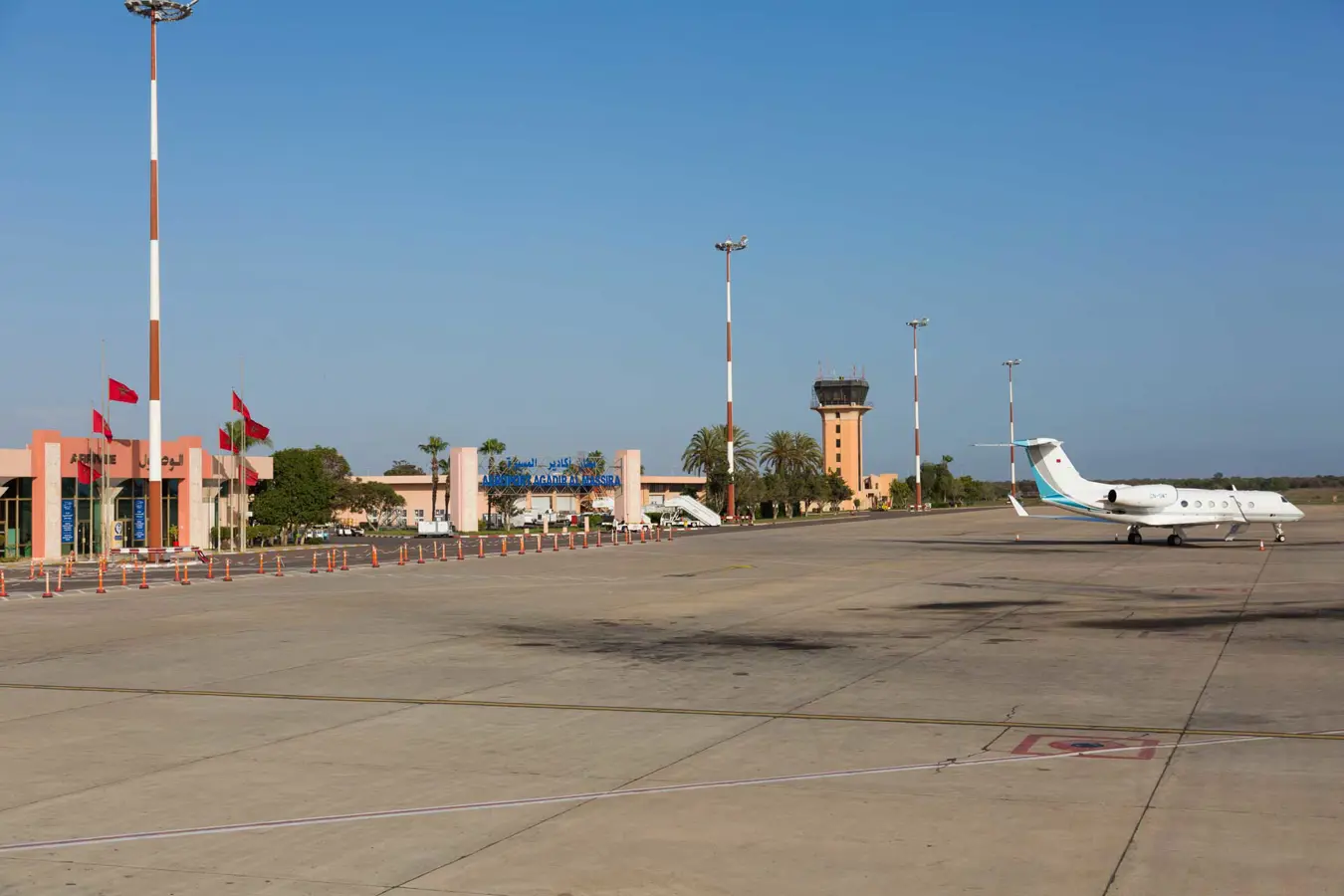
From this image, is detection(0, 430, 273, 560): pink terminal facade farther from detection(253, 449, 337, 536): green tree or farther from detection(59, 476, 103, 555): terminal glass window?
detection(253, 449, 337, 536): green tree

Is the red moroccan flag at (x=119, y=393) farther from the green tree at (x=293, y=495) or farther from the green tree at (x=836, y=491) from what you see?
the green tree at (x=836, y=491)

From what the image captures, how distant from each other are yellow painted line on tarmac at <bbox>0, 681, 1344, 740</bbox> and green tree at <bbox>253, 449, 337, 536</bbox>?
6524 centimetres

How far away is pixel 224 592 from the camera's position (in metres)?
34.8

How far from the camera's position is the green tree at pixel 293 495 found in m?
80.8

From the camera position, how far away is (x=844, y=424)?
630 ft

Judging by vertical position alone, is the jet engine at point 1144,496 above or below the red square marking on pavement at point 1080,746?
above

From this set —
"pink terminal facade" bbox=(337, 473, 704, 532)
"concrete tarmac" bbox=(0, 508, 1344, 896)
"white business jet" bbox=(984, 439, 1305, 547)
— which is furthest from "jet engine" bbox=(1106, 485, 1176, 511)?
"pink terminal facade" bbox=(337, 473, 704, 532)

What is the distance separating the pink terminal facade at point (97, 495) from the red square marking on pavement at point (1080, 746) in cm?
5563

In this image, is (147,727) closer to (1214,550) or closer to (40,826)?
(40,826)

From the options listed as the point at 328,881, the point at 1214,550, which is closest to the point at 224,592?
the point at 328,881

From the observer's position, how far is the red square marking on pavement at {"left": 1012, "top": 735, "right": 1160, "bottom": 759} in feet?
38.1

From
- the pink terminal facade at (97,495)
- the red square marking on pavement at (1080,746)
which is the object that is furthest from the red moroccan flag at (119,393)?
the red square marking on pavement at (1080,746)

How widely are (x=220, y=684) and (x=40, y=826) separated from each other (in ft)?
25.4

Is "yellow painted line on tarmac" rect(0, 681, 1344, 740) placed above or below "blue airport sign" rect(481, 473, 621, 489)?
below
